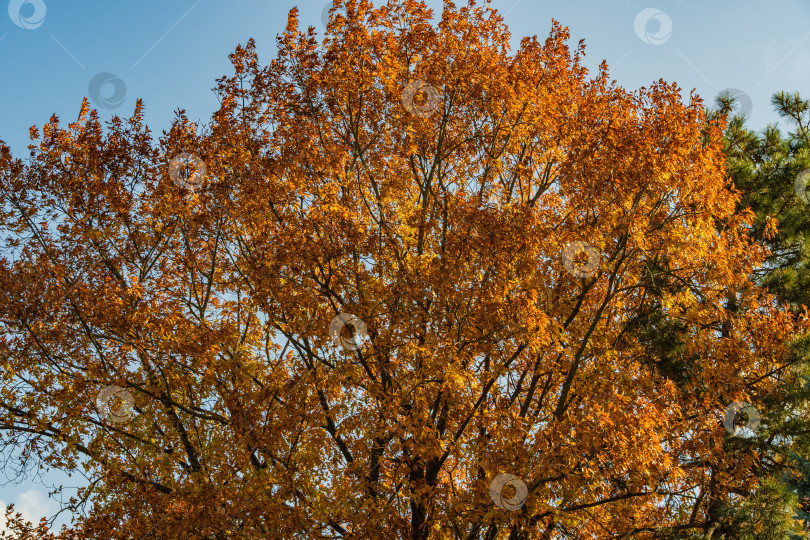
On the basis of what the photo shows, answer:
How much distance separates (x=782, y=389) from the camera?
32.3 ft

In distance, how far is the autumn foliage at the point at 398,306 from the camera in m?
8.82

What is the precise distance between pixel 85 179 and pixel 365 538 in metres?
8.10

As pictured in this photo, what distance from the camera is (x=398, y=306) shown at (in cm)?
952

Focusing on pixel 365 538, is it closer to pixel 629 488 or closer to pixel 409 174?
pixel 629 488

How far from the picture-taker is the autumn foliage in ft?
28.9

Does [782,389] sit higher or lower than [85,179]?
higher

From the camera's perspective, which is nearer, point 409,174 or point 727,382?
point 727,382

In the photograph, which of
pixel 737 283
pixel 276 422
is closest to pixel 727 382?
pixel 737 283

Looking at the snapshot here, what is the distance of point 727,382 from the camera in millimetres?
10055

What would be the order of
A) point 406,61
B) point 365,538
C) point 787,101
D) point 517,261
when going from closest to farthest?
point 365,538 < point 517,261 < point 406,61 < point 787,101

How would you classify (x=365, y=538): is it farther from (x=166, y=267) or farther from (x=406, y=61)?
(x=406, y=61)

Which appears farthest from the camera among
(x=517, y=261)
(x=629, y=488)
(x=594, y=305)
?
(x=594, y=305)

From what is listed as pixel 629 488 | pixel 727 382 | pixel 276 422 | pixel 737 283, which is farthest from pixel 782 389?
pixel 276 422

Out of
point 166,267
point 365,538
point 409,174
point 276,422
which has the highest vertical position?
point 409,174
